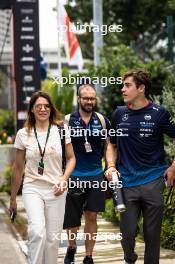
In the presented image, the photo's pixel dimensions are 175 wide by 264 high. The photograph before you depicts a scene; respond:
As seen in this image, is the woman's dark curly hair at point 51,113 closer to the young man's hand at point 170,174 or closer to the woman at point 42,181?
the woman at point 42,181

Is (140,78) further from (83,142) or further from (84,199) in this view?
(84,199)

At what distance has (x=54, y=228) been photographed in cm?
559

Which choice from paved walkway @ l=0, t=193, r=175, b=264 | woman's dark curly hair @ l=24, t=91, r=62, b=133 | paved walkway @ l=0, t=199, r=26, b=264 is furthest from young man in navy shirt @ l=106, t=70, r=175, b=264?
paved walkway @ l=0, t=199, r=26, b=264

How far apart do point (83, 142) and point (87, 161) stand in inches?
8.1

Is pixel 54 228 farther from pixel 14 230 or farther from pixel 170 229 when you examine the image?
pixel 14 230

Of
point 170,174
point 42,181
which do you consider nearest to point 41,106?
point 42,181

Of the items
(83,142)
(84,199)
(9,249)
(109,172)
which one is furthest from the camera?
(9,249)

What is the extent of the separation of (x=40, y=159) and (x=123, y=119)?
810mm

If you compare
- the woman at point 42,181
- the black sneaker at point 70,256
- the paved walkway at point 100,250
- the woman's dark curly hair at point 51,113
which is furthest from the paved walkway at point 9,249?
the woman's dark curly hair at point 51,113

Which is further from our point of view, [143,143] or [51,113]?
[51,113]

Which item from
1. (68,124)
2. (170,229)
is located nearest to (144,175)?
(68,124)

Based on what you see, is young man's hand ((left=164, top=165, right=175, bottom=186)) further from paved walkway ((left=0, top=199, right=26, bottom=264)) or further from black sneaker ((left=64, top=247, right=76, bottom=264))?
paved walkway ((left=0, top=199, right=26, bottom=264))

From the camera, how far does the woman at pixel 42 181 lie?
5.46 meters

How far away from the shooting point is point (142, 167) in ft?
17.9
